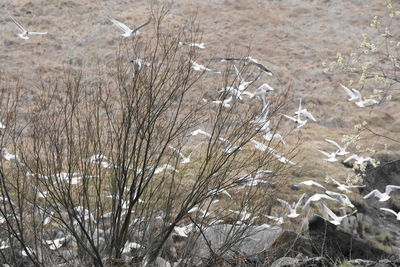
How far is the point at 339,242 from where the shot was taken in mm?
14219

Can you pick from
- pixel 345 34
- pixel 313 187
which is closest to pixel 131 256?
pixel 313 187

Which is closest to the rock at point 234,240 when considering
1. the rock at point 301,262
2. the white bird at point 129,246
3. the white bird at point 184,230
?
the white bird at point 184,230

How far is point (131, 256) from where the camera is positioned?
10.4m

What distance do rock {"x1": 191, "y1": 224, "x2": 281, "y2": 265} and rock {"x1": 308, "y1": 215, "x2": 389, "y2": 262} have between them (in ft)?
3.33

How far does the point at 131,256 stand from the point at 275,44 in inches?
1191

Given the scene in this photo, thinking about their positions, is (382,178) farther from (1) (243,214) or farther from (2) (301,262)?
(1) (243,214)

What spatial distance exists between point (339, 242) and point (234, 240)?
405 centimetres

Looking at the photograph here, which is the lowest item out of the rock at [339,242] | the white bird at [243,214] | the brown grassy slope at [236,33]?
the brown grassy slope at [236,33]

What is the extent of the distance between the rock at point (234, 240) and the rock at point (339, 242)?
1.02m

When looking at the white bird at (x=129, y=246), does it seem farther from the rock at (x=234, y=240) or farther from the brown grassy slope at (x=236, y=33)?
the brown grassy slope at (x=236, y=33)

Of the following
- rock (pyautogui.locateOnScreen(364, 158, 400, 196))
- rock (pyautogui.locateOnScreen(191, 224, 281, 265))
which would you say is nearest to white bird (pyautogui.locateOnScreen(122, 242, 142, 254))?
rock (pyautogui.locateOnScreen(191, 224, 281, 265))

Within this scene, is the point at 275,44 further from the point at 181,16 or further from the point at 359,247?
the point at 359,247

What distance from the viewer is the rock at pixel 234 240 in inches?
442

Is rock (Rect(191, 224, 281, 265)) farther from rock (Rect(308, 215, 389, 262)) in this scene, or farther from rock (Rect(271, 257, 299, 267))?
rock (Rect(308, 215, 389, 262))
